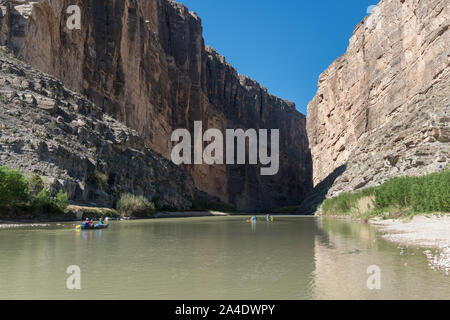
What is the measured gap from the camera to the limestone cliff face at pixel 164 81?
174ft

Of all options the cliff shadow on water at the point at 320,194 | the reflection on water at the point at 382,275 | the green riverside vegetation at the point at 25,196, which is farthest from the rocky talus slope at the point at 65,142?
the cliff shadow on water at the point at 320,194

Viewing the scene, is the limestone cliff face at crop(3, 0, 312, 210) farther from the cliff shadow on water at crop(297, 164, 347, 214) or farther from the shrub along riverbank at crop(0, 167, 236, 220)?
the cliff shadow on water at crop(297, 164, 347, 214)

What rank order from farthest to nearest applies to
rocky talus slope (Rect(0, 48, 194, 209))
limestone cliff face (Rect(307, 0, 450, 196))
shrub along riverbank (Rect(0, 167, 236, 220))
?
1. limestone cliff face (Rect(307, 0, 450, 196))
2. rocky talus slope (Rect(0, 48, 194, 209))
3. shrub along riverbank (Rect(0, 167, 236, 220))

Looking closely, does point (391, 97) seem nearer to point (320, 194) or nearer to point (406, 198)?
point (320, 194)

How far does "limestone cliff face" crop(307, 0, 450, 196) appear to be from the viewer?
41.7m

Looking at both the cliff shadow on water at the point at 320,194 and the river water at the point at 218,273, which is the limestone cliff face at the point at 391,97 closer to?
the cliff shadow on water at the point at 320,194

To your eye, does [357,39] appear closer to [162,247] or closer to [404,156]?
[404,156]

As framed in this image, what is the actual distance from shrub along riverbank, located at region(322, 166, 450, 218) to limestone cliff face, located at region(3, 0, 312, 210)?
4202cm

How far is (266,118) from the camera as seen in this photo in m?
144

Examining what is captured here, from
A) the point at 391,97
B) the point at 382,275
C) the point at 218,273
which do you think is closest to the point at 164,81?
the point at 391,97

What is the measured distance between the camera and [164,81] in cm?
8425

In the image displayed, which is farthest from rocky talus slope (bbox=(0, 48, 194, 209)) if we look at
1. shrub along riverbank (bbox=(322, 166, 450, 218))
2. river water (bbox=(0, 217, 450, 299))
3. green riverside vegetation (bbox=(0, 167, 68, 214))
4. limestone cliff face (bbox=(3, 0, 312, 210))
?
shrub along riverbank (bbox=(322, 166, 450, 218))

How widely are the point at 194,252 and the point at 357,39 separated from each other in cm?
7453

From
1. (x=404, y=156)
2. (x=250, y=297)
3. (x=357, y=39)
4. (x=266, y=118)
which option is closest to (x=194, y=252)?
(x=250, y=297)
